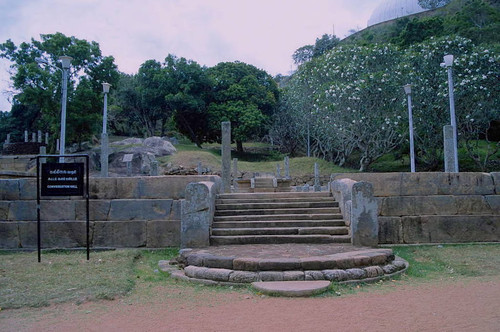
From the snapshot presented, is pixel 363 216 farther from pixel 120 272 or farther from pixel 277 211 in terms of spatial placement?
pixel 120 272

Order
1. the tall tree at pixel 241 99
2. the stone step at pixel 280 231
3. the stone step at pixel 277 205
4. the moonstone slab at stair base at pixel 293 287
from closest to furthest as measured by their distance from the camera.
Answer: the moonstone slab at stair base at pixel 293 287
the stone step at pixel 280 231
the stone step at pixel 277 205
the tall tree at pixel 241 99

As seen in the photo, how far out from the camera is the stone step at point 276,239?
8.04 m

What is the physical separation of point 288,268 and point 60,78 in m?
29.4

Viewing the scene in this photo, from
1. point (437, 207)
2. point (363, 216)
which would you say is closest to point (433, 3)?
point (437, 207)

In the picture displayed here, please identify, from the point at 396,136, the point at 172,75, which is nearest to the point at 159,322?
the point at 396,136

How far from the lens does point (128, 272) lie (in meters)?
6.65

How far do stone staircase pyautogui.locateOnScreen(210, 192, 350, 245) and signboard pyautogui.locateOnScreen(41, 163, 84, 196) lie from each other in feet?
8.96

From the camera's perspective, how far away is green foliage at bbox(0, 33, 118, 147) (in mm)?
29578

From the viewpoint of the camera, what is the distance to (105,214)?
902 centimetres

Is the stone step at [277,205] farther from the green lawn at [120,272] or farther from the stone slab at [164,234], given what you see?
the green lawn at [120,272]


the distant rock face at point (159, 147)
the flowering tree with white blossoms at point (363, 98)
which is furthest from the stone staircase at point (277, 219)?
the distant rock face at point (159, 147)

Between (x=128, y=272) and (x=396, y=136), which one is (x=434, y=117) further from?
(x=128, y=272)

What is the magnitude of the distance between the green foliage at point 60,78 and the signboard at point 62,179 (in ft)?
82.9

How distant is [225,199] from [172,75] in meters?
30.5
